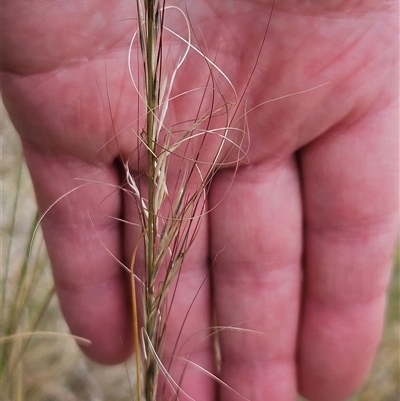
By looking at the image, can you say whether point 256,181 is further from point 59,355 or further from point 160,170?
point 59,355

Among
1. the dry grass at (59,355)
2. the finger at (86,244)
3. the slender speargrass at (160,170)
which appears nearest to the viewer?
the slender speargrass at (160,170)

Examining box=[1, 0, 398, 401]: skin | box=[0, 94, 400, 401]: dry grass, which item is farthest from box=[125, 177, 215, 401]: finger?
box=[0, 94, 400, 401]: dry grass

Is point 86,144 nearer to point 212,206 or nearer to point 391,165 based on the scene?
point 212,206

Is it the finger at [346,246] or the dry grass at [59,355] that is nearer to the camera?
the finger at [346,246]

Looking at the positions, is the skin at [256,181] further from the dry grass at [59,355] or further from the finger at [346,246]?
the dry grass at [59,355]

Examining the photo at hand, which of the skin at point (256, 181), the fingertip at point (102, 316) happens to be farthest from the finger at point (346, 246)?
the fingertip at point (102, 316)

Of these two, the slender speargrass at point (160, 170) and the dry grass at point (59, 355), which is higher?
the slender speargrass at point (160, 170)

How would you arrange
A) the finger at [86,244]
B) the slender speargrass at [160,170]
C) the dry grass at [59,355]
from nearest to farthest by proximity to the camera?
the slender speargrass at [160,170]
the finger at [86,244]
the dry grass at [59,355]
